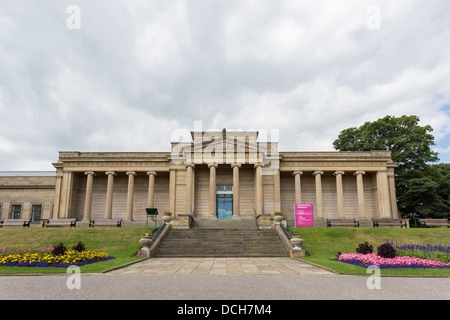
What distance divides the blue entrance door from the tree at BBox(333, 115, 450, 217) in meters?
23.2

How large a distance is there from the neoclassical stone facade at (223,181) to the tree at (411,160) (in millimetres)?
4563

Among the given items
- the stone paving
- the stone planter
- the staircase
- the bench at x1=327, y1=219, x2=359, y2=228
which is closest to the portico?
the bench at x1=327, y1=219, x2=359, y2=228

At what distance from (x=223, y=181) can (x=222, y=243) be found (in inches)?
640

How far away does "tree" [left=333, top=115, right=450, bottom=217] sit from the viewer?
3975 cm

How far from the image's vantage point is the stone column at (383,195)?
3609 centimetres

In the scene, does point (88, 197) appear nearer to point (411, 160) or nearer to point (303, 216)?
point (303, 216)

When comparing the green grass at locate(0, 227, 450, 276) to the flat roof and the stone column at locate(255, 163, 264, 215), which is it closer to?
the stone column at locate(255, 163, 264, 215)

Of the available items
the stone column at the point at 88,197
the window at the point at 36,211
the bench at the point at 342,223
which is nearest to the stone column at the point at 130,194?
the stone column at the point at 88,197

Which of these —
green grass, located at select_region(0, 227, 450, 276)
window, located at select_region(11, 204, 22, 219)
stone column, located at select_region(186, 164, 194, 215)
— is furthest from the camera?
window, located at select_region(11, 204, 22, 219)

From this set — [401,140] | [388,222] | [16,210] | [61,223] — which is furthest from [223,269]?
[16,210]

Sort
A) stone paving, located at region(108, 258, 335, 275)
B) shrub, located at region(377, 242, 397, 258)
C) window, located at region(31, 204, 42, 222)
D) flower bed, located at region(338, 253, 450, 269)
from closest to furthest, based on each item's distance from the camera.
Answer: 1. stone paving, located at region(108, 258, 335, 275)
2. flower bed, located at region(338, 253, 450, 269)
3. shrub, located at region(377, 242, 397, 258)
4. window, located at region(31, 204, 42, 222)

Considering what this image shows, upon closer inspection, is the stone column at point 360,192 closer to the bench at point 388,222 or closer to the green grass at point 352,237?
the bench at point 388,222

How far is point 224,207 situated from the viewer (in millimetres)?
37969
